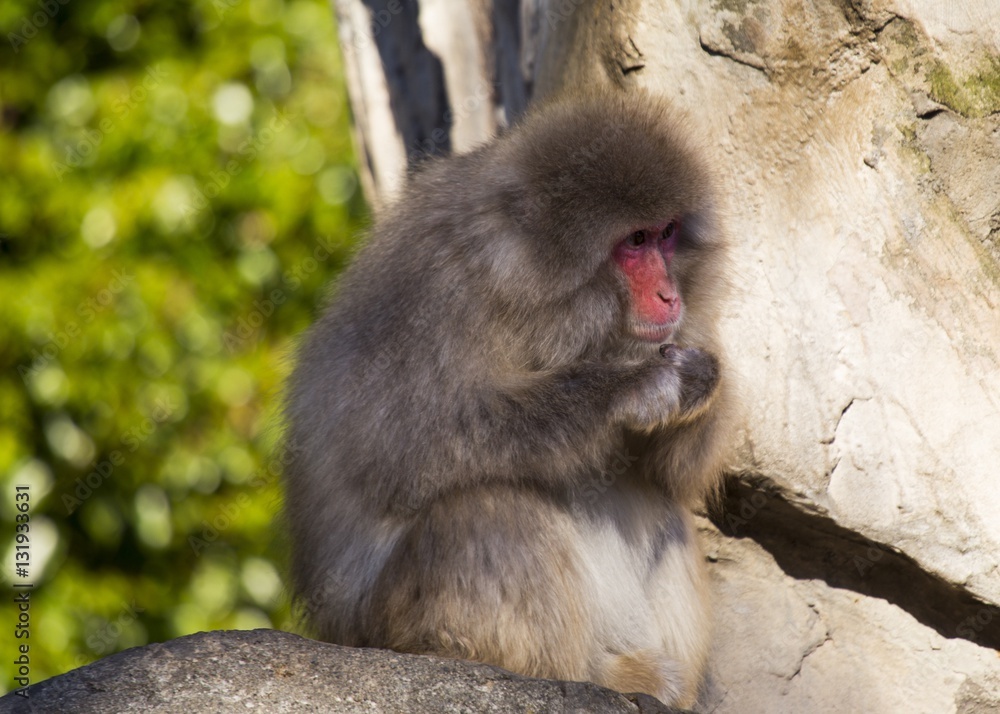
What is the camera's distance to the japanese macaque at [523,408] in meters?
3.14

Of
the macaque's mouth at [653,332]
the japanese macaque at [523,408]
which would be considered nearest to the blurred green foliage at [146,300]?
the japanese macaque at [523,408]

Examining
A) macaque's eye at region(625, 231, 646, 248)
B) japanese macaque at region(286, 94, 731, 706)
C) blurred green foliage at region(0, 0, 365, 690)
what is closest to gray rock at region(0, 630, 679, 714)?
japanese macaque at region(286, 94, 731, 706)

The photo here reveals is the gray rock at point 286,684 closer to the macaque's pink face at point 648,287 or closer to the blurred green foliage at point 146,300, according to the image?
the macaque's pink face at point 648,287

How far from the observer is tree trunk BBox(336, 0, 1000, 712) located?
378 cm

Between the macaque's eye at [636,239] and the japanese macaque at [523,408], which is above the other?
the macaque's eye at [636,239]

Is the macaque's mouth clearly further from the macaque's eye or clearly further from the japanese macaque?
the macaque's eye

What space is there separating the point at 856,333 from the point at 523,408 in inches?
50.6

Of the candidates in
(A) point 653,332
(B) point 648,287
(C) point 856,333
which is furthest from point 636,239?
(C) point 856,333

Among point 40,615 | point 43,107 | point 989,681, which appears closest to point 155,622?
point 40,615

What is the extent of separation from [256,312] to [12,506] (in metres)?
1.35

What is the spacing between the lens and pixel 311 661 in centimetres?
276

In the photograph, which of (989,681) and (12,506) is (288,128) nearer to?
(12,506)

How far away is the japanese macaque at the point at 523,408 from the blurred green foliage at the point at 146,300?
186 cm

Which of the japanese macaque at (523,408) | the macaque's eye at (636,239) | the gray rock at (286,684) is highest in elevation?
the macaque's eye at (636,239)
